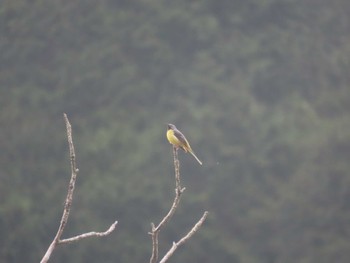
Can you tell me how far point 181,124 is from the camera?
54.3 feet

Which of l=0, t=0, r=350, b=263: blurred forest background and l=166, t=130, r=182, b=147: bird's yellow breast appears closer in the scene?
l=166, t=130, r=182, b=147: bird's yellow breast

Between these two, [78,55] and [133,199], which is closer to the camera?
[133,199]

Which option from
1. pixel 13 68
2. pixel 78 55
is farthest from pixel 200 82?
pixel 13 68

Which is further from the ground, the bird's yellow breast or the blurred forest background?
the bird's yellow breast

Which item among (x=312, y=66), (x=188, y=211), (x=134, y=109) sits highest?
(x=312, y=66)

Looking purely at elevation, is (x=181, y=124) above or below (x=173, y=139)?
below

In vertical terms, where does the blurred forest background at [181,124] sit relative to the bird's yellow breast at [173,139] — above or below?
below

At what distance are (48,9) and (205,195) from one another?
15.8 feet

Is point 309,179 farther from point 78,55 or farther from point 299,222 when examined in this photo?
point 78,55

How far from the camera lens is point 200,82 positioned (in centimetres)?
1709

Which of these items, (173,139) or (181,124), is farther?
(181,124)

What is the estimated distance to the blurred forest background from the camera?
52.1ft

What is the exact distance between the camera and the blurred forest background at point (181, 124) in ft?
52.1

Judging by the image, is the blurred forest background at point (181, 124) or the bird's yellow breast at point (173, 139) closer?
the bird's yellow breast at point (173, 139)
